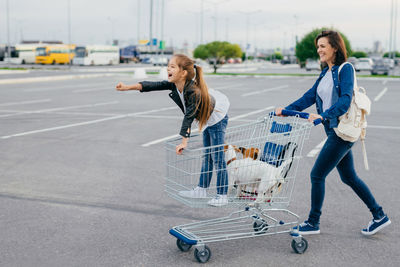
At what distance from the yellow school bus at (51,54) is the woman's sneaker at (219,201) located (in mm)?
60385

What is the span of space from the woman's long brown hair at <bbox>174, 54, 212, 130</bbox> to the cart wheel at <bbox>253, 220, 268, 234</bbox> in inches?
41.6

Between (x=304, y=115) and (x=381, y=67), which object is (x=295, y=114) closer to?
(x=304, y=115)

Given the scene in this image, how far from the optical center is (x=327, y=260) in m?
3.83

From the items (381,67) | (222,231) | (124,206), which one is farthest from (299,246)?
(381,67)

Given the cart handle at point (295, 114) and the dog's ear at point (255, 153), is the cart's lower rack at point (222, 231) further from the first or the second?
the cart handle at point (295, 114)

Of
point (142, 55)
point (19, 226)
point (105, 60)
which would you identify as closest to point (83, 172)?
point (19, 226)

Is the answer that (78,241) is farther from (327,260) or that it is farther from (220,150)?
(327,260)

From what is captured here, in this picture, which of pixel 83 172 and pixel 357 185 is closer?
pixel 357 185

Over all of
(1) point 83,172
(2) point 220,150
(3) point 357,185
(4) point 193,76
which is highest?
(4) point 193,76

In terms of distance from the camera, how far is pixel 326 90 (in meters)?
4.17

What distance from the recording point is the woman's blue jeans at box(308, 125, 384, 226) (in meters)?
4.16

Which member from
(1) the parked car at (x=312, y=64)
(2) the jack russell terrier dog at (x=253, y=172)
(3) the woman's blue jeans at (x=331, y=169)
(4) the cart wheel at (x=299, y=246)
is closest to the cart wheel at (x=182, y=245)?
(2) the jack russell terrier dog at (x=253, y=172)

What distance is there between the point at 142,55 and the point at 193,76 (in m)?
83.9

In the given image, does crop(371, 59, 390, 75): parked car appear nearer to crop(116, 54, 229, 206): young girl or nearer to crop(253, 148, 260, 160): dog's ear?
crop(116, 54, 229, 206): young girl
